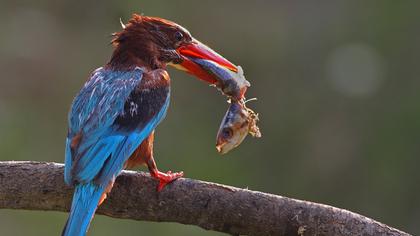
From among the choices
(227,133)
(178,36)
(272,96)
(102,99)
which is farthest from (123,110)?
(272,96)

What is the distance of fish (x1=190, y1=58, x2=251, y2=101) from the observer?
13.6 feet

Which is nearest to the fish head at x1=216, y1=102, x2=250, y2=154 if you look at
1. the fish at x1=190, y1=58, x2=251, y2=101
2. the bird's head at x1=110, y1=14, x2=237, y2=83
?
the fish at x1=190, y1=58, x2=251, y2=101

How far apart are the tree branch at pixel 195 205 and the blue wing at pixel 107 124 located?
0.12 m

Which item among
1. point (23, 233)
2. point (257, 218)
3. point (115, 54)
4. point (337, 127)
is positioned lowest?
point (23, 233)

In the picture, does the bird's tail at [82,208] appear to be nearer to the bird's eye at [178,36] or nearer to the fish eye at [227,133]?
the fish eye at [227,133]

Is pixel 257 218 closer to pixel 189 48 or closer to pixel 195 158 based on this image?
pixel 189 48

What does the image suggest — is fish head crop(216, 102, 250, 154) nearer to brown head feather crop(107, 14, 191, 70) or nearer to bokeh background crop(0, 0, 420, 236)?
brown head feather crop(107, 14, 191, 70)

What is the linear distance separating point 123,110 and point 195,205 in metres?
0.53

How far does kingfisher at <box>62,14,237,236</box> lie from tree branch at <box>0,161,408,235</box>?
0.07m

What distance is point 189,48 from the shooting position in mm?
4512

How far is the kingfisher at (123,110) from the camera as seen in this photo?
3617 mm

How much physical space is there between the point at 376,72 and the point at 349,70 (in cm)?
21

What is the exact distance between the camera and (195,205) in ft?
12.0

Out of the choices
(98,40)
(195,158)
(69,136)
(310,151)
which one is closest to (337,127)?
(310,151)
